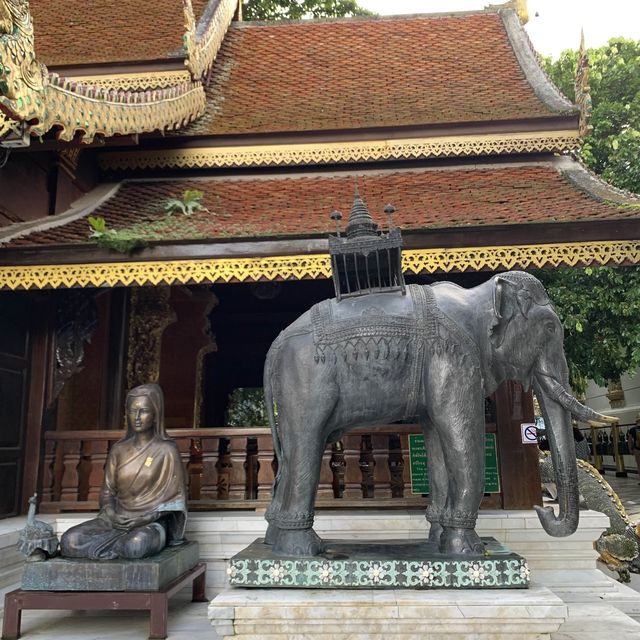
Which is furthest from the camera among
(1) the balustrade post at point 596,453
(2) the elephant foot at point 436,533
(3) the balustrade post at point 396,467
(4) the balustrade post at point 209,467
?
(1) the balustrade post at point 596,453

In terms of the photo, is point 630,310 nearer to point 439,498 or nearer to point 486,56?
point 486,56

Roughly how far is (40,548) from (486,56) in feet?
28.5

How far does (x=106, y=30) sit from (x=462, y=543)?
8.83 metres

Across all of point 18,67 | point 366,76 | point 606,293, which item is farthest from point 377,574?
point 606,293

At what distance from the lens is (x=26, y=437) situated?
5832mm

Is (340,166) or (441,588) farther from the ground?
(340,166)

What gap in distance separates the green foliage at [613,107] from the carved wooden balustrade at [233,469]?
849cm

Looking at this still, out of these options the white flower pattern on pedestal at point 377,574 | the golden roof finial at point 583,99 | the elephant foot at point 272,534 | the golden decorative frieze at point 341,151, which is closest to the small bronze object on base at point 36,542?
the elephant foot at point 272,534

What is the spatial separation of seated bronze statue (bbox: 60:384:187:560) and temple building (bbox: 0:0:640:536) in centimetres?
122

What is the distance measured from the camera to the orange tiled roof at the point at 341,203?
16.8 feet

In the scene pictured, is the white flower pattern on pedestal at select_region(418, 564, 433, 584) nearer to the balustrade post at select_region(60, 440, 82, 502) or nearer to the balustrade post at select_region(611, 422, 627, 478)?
the balustrade post at select_region(60, 440, 82, 502)

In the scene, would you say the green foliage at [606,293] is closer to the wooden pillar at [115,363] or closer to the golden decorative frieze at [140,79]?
the golden decorative frieze at [140,79]

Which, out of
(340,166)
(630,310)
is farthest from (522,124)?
(630,310)

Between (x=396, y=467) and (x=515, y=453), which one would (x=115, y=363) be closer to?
(x=396, y=467)
